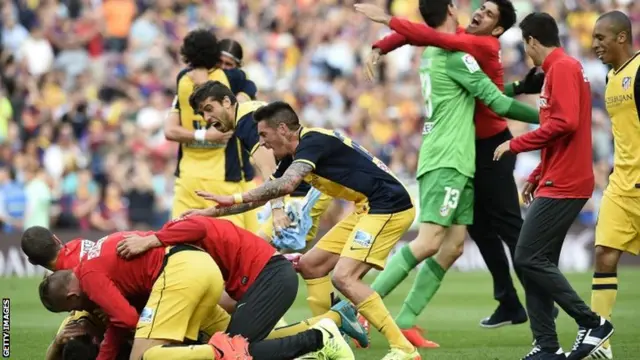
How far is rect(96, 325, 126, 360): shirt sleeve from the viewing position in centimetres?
858

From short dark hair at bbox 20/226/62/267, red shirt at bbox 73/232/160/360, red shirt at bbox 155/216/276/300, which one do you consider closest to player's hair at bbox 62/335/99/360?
red shirt at bbox 73/232/160/360

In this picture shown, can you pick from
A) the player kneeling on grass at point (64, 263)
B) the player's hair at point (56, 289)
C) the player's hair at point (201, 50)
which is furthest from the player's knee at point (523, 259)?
the player's hair at point (201, 50)

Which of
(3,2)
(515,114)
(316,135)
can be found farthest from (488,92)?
(3,2)

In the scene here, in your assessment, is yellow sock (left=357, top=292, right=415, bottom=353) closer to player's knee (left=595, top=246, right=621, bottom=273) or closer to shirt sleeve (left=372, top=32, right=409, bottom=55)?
player's knee (left=595, top=246, right=621, bottom=273)

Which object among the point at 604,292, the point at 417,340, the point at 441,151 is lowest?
the point at 417,340

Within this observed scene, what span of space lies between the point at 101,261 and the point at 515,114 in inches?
158

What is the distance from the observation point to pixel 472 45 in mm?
10883

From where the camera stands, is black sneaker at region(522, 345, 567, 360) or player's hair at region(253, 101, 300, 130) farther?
player's hair at region(253, 101, 300, 130)

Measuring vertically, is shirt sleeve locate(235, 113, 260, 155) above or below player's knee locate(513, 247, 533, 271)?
above

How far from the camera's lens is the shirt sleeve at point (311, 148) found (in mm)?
9141

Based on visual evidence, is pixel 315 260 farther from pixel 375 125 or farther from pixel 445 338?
pixel 375 125

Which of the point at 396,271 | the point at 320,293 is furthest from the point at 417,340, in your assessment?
the point at 320,293

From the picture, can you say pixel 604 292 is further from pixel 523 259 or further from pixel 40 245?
Result: pixel 40 245

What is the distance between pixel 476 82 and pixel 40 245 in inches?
162
